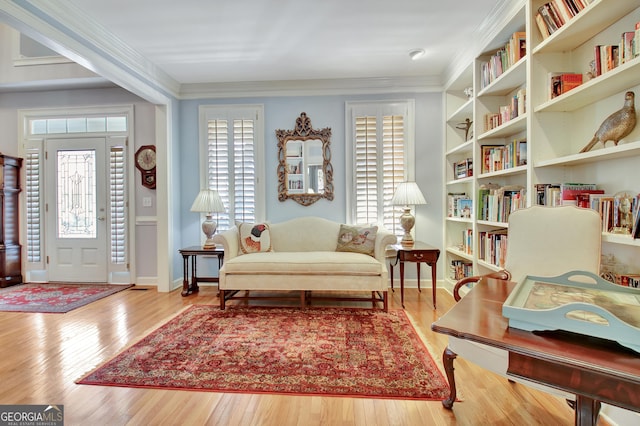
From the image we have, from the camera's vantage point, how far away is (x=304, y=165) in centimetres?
406

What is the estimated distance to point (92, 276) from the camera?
14.2ft

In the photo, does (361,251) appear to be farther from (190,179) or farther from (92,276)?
(92,276)

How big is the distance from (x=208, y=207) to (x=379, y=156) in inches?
87.1

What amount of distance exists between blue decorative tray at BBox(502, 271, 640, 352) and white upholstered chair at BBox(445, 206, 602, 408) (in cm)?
53

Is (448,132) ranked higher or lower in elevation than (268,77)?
lower

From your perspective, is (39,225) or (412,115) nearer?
(412,115)

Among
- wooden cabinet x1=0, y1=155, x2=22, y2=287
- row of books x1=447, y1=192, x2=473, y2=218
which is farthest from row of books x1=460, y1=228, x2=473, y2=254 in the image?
wooden cabinet x1=0, y1=155, x2=22, y2=287

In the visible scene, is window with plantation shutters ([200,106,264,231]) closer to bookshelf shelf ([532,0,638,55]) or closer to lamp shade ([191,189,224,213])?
lamp shade ([191,189,224,213])

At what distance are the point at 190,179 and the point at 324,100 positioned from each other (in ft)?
6.78

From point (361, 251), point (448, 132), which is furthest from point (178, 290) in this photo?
point (448, 132)

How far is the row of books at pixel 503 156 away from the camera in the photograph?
2.47 meters

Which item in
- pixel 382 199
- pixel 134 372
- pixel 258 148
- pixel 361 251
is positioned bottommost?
pixel 134 372

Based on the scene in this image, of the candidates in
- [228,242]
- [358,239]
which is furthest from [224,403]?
[358,239]

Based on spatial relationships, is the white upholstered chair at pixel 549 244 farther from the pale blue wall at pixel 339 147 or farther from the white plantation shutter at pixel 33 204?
the white plantation shutter at pixel 33 204
